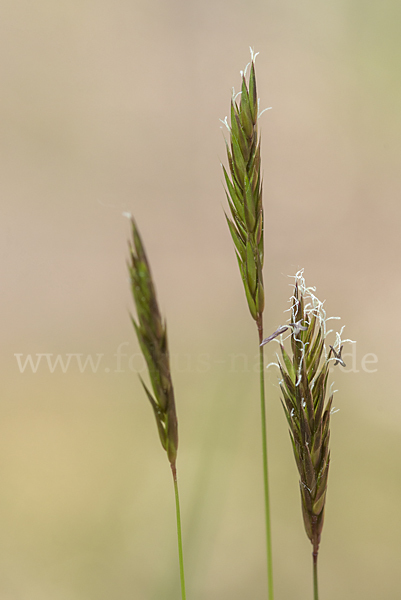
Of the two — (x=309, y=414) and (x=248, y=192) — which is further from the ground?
(x=248, y=192)

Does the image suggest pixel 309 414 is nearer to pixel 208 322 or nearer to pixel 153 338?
pixel 153 338

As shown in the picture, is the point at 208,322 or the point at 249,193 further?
the point at 208,322

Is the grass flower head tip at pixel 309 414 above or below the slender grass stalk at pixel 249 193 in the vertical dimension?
below

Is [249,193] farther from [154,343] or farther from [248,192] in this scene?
[154,343]

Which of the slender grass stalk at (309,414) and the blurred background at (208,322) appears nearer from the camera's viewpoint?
the slender grass stalk at (309,414)

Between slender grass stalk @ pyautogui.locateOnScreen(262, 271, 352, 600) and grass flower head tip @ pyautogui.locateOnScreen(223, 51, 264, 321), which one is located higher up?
grass flower head tip @ pyautogui.locateOnScreen(223, 51, 264, 321)

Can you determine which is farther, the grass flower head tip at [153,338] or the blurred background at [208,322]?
the blurred background at [208,322]

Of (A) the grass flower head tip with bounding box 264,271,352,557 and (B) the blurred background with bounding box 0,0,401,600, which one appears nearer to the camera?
(A) the grass flower head tip with bounding box 264,271,352,557

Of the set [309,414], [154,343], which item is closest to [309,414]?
[309,414]
